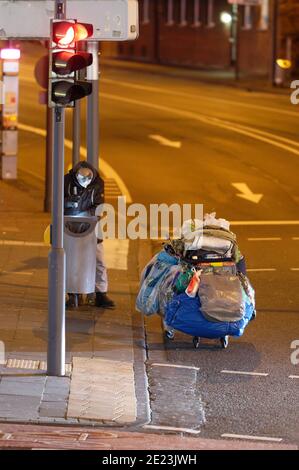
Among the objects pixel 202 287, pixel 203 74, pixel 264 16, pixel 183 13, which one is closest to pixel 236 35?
pixel 203 74

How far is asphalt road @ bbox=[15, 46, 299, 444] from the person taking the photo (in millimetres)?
10945

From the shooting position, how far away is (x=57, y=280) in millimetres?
11359

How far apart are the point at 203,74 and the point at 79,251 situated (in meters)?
39.5

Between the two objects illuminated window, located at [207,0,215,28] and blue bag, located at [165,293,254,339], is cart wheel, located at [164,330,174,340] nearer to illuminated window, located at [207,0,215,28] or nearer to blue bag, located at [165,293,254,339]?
blue bag, located at [165,293,254,339]

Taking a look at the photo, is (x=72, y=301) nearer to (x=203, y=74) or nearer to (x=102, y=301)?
(x=102, y=301)

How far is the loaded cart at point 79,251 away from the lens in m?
13.9

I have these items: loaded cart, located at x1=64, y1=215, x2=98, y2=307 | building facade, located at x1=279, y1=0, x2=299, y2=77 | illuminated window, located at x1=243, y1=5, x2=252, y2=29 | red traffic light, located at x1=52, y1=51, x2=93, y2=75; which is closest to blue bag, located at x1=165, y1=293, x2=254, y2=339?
loaded cart, located at x1=64, y1=215, x2=98, y2=307

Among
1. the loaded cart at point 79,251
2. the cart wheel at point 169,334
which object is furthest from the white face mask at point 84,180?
the cart wheel at point 169,334

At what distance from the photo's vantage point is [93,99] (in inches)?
611

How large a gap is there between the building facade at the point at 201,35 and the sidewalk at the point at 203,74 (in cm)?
134

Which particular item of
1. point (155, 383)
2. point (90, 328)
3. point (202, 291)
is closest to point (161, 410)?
point (155, 383)

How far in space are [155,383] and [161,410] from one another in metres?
0.85

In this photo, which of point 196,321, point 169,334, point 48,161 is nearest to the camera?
point 196,321

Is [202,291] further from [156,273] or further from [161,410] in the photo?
[161,410]
